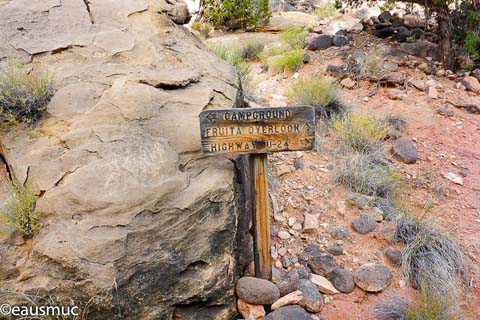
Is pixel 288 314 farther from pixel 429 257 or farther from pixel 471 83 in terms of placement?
pixel 471 83

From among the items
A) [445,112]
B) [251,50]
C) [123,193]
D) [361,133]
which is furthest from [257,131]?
[251,50]

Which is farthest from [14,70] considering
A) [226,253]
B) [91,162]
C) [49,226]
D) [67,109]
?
[226,253]

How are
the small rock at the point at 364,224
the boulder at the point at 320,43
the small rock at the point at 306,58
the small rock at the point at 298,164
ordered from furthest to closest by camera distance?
the boulder at the point at 320,43 < the small rock at the point at 306,58 < the small rock at the point at 298,164 < the small rock at the point at 364,224

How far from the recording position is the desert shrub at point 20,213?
212cm

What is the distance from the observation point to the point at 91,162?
2.37 m

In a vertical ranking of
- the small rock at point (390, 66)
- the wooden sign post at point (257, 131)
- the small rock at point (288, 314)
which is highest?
the wooden sign post at point (257, 131)

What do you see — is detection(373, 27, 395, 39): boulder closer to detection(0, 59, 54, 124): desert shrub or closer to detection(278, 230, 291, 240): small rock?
detection(278, 230, 291, 240): small rock

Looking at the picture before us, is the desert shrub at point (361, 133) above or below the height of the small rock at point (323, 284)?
above

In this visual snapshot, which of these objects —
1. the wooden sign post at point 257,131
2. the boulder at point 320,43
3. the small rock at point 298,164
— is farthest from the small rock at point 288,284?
the boulder at point 320,43

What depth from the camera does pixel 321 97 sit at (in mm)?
5043

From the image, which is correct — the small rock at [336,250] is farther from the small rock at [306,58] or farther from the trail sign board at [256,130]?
the small rock at [306,58]

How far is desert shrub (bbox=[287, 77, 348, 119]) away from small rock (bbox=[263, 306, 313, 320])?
298 centimetres

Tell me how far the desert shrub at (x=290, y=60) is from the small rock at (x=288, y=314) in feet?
15.9

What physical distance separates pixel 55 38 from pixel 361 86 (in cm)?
435
